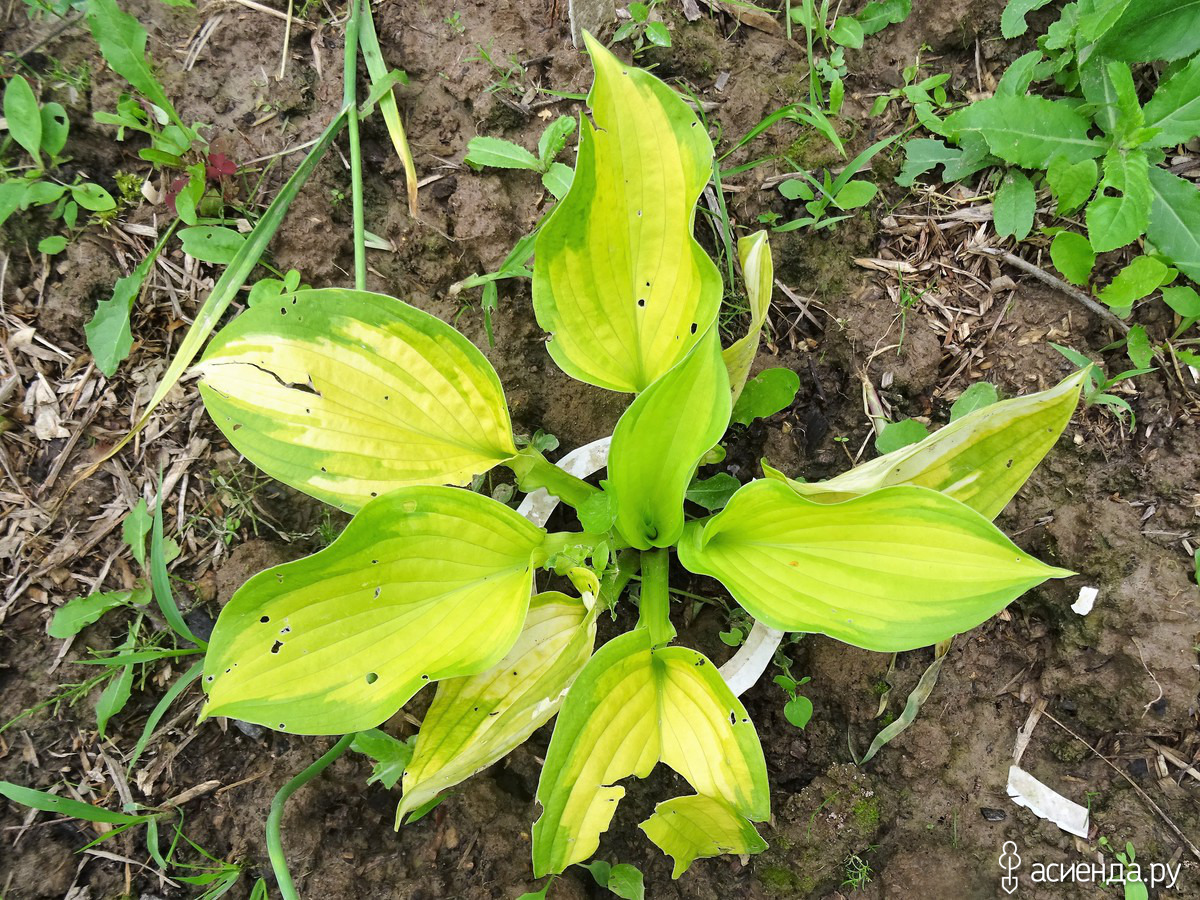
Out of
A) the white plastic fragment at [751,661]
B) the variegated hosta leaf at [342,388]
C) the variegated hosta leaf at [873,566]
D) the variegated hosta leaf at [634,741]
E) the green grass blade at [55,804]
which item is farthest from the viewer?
the white plastic fragment at [751,661]

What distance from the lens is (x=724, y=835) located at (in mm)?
1353

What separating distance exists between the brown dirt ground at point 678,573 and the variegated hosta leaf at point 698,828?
360 mm

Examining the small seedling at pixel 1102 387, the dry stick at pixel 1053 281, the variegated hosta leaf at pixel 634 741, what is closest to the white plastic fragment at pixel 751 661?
the variegated hosta leaf at pixel 634 741

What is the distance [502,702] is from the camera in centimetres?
146

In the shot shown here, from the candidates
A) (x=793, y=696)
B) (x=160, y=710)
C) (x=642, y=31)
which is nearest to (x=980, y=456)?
(x=793, y=696)

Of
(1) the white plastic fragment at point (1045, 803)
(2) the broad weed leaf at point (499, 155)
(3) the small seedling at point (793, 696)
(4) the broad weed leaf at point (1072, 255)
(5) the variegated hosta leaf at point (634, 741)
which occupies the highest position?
(2) the broad weed leaf at point (499, 155)

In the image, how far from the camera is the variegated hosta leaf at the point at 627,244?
1.31m

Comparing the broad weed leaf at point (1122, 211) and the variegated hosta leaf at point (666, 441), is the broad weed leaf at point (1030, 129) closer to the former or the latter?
the broad weed leaf at point (1122, 211)

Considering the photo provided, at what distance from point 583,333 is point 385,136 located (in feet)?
2.85

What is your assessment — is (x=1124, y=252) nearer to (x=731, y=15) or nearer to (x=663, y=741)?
(x=731, y=15)

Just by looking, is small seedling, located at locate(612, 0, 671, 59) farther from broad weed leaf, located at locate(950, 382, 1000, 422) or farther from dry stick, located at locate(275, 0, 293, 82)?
broad weed leaf, located at locate(950, 382, 1000, 422)

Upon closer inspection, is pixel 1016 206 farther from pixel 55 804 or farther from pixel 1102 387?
pixel 55 804

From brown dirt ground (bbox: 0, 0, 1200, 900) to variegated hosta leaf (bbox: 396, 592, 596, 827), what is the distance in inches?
12.5

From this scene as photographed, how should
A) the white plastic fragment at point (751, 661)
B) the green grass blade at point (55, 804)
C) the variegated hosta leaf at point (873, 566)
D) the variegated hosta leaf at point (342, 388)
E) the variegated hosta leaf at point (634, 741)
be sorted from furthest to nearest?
the white plastic fragment at point (751, 661) < the green grass blade at point (55, 804) < the variegated hosta leaf at point (342, 388) < the variegated hosta leaf at point (634, 741) < the variegated hosta leaf at point (873, 566)
